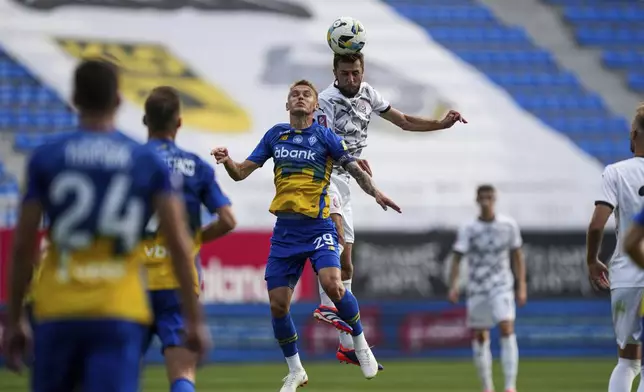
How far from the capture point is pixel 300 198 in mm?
10109

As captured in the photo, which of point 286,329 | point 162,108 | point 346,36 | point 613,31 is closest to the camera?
point 162,108

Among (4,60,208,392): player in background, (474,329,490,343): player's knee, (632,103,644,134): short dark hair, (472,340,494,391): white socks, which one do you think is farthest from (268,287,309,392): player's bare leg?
(474,329,490,343): player's knee

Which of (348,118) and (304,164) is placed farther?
(348,118)

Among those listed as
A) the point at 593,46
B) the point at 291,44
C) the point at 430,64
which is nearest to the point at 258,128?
the point at 291,44

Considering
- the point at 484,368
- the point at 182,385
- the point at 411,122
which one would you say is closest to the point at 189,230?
the point at 182,385

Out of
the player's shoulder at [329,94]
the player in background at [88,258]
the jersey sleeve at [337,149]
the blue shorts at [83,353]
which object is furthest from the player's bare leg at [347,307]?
the blue shorts at [83,353]

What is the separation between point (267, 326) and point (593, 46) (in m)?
11.2

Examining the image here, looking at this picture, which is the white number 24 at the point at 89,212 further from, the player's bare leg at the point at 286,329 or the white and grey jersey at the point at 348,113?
the white and grey jersey at the point at 348,113

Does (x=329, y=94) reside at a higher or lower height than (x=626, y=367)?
higher

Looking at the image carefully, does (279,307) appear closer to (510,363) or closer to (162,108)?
(162,108)

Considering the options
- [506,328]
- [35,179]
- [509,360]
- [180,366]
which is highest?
[35,179]

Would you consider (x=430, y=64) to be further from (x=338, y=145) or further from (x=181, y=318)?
(x=181, y=318)

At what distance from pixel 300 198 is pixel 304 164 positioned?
30 cm

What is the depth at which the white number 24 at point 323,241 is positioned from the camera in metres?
10.2
